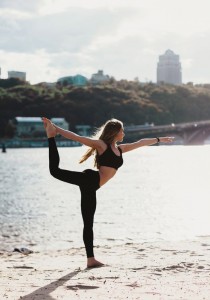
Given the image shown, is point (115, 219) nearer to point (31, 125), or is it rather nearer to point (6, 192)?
point (6, 192)

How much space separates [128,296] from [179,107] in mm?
181597

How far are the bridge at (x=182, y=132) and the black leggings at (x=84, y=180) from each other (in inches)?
4433

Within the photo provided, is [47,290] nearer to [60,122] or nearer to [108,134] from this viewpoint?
[108,134]

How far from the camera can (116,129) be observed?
7.53m

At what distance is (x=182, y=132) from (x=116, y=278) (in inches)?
4697

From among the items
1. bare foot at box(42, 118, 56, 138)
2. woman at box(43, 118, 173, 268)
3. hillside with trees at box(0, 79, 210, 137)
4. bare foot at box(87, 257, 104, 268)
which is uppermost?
hillside with trees at box(0, 79, 210, 137)

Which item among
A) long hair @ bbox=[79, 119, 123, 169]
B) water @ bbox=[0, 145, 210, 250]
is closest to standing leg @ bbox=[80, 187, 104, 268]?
long hair @ bbox=[79, 119, 123, 169]

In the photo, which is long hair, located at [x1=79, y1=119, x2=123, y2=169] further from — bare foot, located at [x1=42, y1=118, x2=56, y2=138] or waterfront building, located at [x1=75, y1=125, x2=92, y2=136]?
waterfront building, located at [x1=75, y1=125, x2=92, y2=136]

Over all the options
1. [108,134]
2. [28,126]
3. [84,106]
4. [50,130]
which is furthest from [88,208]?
[84,106]

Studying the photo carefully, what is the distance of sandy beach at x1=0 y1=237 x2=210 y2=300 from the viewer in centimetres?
610

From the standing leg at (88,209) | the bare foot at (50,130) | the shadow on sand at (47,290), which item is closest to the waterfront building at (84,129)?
the standing leg at (88,209)

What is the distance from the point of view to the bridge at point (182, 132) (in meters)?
121

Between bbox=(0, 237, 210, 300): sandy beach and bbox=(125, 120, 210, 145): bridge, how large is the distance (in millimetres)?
111252

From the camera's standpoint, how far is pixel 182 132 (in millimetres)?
124938
